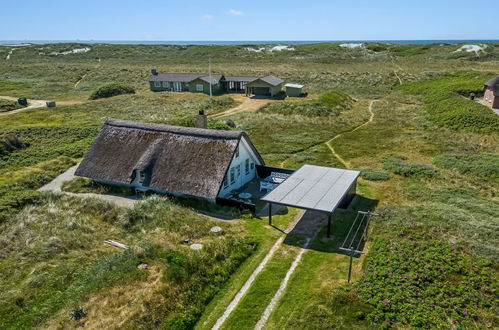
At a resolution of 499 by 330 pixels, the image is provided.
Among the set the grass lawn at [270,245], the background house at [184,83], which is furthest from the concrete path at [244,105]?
the grass lawn at [270,245]

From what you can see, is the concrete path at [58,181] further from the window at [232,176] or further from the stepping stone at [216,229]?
the stepping stone at [216,229]

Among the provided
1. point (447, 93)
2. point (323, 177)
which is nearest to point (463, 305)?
point (323, 177)

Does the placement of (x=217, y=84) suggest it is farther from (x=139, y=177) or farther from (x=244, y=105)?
(x=139, y=177)

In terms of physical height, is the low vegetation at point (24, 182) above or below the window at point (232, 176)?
below

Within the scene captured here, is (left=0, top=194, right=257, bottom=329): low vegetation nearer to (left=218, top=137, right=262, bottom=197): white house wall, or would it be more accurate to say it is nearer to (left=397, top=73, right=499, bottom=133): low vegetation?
(left=218, top=137, right=262, bottom=197): white house wall

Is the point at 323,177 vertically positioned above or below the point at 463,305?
Answer: above

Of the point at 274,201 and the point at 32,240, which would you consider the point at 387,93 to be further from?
the point at 32,240
